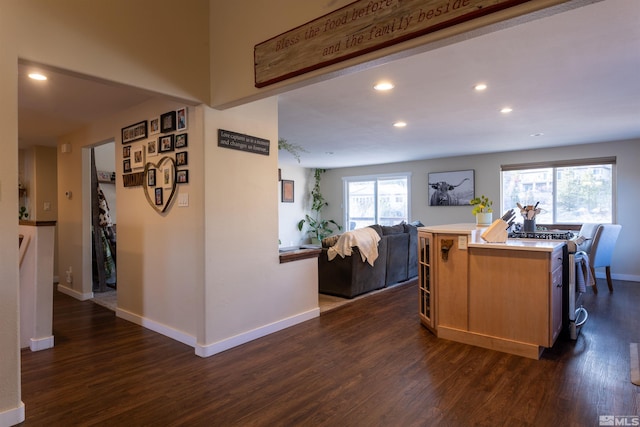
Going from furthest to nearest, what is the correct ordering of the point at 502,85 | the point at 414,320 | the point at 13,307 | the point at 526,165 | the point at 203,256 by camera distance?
1. the point at 526,165
2. the point at 414,320
3. the point at 502,85
4. the point at 203,256
5. the point at 13,307

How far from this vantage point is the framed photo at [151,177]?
3.44 metres

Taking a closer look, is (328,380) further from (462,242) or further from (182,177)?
(182,177)

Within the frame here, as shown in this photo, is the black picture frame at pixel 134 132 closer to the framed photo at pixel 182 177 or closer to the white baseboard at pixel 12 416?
the framed photo at pixel 182 177

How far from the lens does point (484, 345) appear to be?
3.07m

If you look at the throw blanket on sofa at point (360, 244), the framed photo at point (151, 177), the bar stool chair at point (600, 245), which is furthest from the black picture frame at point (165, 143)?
the bar stool chair at point (600, 245)

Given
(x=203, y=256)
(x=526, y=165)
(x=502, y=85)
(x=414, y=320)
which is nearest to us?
(x=203, y=256)

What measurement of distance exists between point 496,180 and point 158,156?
5.94m

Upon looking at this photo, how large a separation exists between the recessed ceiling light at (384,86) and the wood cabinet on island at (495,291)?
1375 millimetres

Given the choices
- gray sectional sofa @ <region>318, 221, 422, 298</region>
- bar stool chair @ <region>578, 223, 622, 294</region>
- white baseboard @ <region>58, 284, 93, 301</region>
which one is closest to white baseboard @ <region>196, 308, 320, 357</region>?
gray sectional sofa @ <region>318, 221, 422, 298</region>

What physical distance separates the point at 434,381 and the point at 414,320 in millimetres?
1363

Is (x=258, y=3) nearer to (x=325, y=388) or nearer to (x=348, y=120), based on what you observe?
(x=348, y=120)

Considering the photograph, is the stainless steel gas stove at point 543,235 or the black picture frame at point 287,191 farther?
the black picture frame at point 287,191

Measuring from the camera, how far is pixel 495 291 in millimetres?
3010

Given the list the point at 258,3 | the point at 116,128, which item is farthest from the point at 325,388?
the point at 116,128
